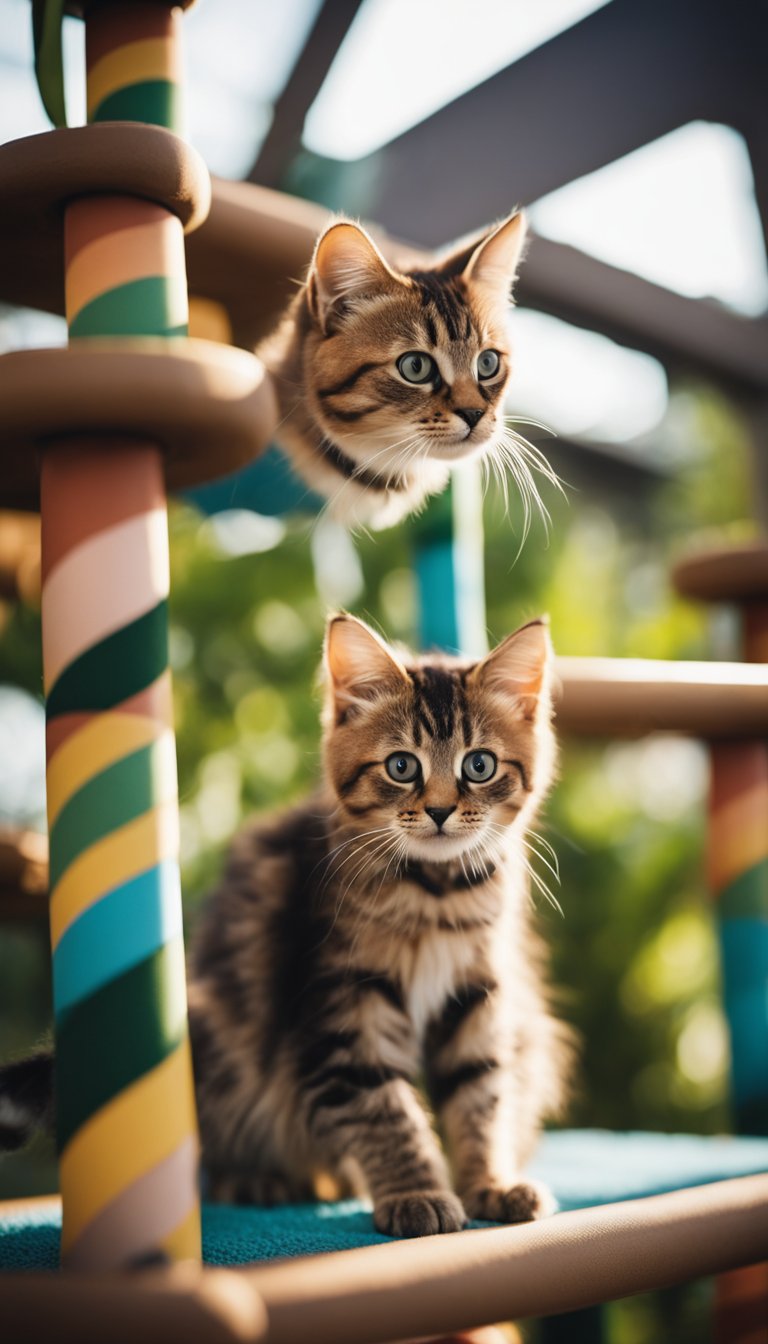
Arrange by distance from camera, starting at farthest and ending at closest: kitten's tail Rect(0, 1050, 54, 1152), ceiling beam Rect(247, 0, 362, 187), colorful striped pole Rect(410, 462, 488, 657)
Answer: ceiling beam Rect(247, 0, 362, 187), colorful striped pole Rect(410, 462, 488, 657), kitten's tail Rect(0, 1050, 54, 1152)

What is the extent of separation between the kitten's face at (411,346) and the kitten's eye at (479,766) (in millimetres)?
245

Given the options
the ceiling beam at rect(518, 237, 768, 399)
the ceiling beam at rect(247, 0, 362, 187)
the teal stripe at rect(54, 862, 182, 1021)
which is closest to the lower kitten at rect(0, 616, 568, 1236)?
the teal stripe at rect(54, 862, 182, 1021)

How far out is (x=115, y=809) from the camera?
67 centimetres

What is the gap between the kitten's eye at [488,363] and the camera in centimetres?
93

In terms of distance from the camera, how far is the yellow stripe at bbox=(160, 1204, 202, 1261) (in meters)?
0.63

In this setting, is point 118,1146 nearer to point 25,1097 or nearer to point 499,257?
point 25,1097

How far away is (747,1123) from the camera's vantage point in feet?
4.08

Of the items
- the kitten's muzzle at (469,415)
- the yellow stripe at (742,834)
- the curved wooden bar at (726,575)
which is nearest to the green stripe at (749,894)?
the yellow stripe at (742,834)

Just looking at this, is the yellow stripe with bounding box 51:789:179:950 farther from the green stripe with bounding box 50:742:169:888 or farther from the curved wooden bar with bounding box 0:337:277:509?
the curved wooden bar with bounding box 0:337:277:509

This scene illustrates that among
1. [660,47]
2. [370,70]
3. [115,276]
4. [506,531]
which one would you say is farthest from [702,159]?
[115,276]

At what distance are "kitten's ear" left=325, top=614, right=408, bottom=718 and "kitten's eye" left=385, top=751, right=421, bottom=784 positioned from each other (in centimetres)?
6

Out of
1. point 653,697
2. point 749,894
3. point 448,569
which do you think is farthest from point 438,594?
point 749,894

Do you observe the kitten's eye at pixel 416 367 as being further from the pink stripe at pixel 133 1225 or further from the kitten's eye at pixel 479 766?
the pink stripe at pixel 133 1225

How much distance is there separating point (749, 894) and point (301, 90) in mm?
1286
